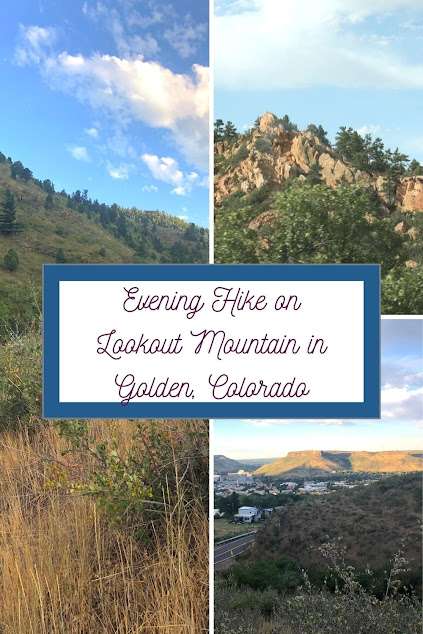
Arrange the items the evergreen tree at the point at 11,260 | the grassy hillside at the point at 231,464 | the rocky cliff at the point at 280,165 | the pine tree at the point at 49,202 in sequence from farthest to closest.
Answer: the pine tree at the point at 49,202, the evergreen tree at the point at 11,260, the rocky cliff at the point at 280,165, the grassy hillside at the point at 231,464

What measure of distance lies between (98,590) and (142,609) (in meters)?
0.32

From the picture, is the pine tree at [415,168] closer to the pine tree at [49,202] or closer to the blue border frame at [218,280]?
the blue border frame at [218,280]

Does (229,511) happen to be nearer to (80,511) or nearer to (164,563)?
(164,563)

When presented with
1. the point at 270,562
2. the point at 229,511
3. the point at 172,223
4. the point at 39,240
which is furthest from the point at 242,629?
the point at 172,223

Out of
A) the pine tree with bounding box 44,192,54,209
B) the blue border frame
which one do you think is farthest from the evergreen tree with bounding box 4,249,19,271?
the blue border frame

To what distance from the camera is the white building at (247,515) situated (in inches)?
143

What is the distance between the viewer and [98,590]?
432 centimetres

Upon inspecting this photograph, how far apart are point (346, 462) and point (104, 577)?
1627mm

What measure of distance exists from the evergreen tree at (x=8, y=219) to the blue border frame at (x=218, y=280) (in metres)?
20.9

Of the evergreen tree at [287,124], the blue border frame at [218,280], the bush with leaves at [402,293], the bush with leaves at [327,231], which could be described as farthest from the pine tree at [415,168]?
the blue border frame at [218,280]

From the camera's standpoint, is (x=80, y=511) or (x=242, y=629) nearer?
(x=242, y=629)

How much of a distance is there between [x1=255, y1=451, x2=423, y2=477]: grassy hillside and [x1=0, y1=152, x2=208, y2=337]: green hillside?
18596 mm

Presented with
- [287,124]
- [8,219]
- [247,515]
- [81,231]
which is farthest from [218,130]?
[81,231]

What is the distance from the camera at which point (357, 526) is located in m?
3.65
